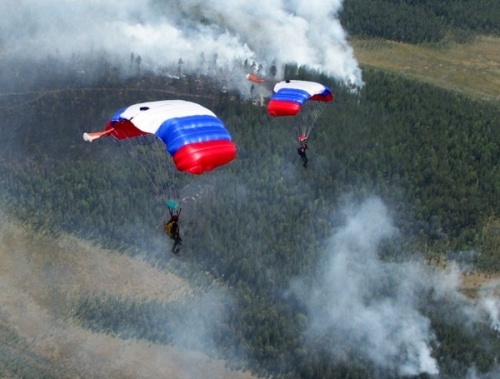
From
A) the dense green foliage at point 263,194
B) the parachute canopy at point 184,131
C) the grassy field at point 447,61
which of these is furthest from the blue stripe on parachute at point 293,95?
the grassy field at point 447,61

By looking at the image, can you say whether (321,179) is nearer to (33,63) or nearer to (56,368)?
(56,368)

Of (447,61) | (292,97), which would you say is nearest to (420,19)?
(447,61)

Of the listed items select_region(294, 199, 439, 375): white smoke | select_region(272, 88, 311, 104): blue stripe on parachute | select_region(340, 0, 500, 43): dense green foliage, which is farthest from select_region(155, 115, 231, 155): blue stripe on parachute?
select_region(340, 0, 500, 43): dense green foliage

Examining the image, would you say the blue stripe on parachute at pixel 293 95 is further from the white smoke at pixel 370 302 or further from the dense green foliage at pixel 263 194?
the white smoke at pixel 370 302

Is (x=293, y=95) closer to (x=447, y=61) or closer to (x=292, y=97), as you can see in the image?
(x=292, y=97)

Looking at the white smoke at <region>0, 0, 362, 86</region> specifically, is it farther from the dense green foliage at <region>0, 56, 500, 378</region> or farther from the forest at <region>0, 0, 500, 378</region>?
the dense green foliage at <region>0, 56, 500, 378</region>

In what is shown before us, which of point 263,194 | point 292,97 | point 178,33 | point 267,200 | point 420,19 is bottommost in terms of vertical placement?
point 420,19

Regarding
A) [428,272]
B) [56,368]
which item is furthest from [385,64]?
[56,368]
